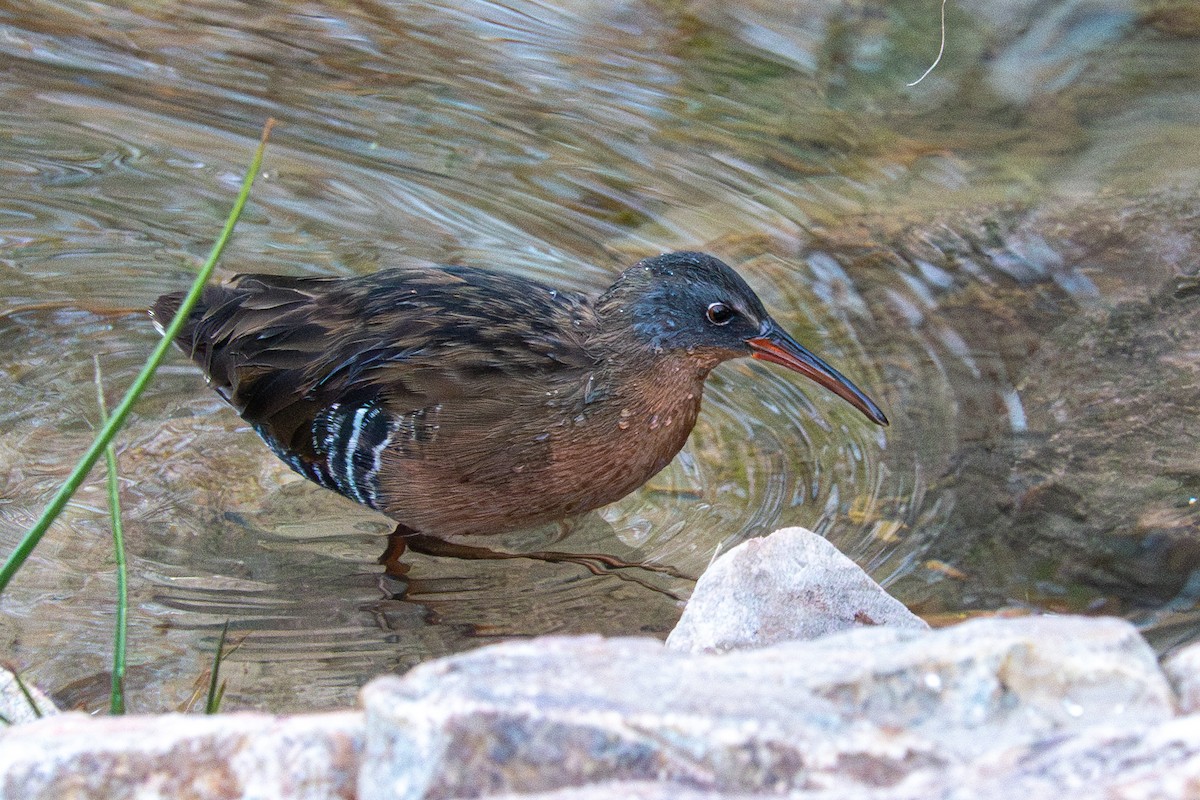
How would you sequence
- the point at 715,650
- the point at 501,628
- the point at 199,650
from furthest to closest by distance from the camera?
the point at 501,628 < the point at 199,650 < the point at 715,650

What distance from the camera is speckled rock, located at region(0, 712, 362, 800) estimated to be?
6.57 feet

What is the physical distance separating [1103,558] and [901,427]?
2.88 feet

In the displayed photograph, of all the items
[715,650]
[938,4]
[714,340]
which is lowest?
[715,650]

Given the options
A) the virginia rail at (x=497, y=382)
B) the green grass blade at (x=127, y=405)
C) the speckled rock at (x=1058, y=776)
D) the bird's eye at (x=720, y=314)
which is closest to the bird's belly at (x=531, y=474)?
the virginia rail at (x=497, y=382)

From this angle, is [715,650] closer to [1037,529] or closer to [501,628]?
[501,628]

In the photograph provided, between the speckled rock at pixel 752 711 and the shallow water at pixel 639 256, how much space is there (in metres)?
1.67

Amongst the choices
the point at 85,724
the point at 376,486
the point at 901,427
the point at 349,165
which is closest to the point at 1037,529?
the point at 901,427

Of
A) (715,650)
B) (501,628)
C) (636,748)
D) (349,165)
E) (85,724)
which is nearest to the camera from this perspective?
(636,748)

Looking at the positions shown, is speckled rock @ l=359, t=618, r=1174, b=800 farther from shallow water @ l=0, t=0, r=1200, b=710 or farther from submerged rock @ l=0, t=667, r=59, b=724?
shallow water @ l=0, t=0, r=1200, b=710

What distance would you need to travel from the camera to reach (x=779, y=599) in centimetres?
298

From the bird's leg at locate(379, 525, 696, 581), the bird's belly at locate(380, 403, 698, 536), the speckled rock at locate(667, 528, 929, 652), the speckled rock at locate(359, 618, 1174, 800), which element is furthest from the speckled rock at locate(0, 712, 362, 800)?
the bird's leg at locate(379, 525, 696, 581)

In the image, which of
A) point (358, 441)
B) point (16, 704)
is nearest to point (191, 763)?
point (16, 704)

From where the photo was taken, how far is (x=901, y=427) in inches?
179

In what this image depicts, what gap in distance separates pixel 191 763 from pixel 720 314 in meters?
2.30
